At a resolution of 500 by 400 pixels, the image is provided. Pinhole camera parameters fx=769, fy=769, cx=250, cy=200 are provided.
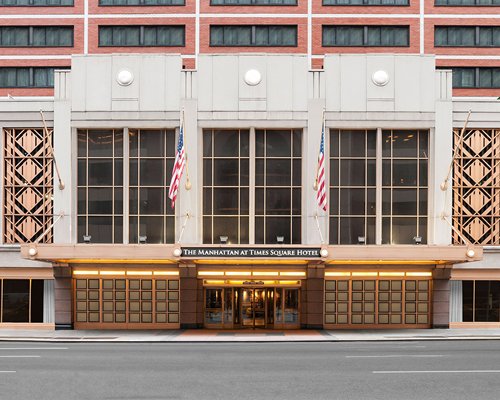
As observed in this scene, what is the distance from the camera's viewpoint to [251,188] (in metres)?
Answer: 37.0

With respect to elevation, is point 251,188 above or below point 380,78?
below

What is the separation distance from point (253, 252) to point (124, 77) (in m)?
10.8

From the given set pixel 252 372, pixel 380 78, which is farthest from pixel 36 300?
pixel 252 372

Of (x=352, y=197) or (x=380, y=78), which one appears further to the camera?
(x=352, y=197)

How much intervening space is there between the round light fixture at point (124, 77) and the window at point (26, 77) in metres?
22.7

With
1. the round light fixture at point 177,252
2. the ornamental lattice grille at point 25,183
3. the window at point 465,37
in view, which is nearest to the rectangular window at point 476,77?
the window at point 465,37

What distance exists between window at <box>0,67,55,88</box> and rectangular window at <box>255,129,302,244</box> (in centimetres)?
2690

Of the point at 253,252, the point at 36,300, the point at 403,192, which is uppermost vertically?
the point at 403,192

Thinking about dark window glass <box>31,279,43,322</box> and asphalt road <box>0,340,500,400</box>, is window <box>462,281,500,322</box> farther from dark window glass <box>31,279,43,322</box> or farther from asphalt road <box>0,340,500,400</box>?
dark window glass <box>31,279,43,322</box>

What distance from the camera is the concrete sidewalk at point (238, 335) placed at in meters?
31.7

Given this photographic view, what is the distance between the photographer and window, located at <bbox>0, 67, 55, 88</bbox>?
5828 cm

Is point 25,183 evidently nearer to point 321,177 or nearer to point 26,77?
point 321,177

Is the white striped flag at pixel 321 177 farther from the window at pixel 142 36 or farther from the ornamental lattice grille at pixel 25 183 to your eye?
the window at pixel 142 36

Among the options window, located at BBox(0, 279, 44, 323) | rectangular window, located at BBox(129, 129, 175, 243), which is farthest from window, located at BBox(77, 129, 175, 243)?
window, located at BBox(0, 279, 44, 323)
